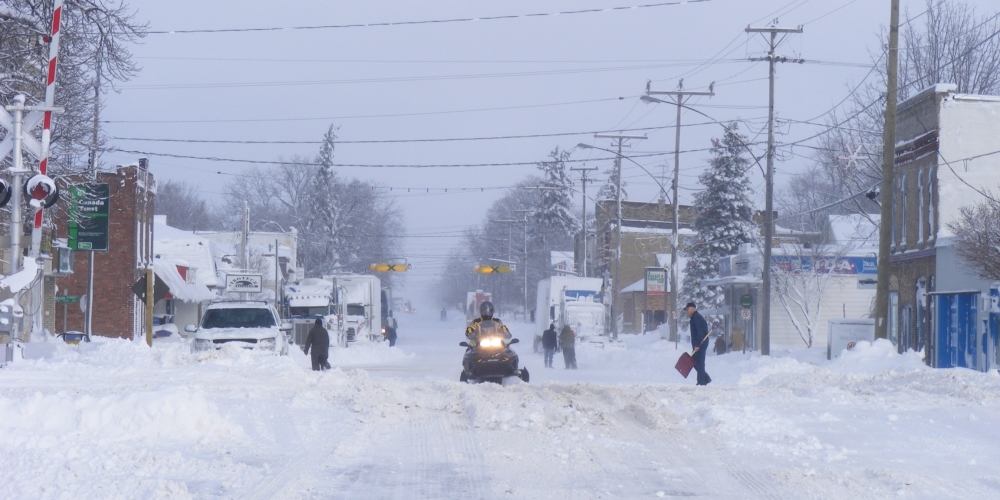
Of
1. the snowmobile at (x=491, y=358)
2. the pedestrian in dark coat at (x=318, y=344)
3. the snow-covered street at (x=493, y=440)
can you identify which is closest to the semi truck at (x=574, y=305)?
the pedestrian in dark coat at (x=318, y=344)

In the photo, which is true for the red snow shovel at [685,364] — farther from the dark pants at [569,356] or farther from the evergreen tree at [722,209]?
the evergreen tree at [722,209]

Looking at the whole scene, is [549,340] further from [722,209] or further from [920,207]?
[722,209]

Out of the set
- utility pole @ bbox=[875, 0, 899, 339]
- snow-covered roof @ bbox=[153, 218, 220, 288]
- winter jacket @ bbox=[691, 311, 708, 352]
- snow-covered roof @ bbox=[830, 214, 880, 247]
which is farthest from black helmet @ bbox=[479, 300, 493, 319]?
snow-covered roof @ bbox=[153, 218, 220, 288]

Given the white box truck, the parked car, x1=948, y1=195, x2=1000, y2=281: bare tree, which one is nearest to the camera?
x1=948, y1=195, x2=1000, y2=281: bare tree

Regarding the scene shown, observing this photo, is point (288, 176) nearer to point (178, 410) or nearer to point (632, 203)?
point (632, 203)

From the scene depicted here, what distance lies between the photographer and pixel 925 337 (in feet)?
108

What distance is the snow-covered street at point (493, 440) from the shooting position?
29.2 feet

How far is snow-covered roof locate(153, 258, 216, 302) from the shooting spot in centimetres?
4941

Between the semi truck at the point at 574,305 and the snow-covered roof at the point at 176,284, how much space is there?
55.7 feet

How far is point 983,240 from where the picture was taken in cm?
2402

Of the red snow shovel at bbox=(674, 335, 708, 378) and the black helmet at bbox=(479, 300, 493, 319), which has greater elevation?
the black helmet at bbox=(479, 300, 493, 319)

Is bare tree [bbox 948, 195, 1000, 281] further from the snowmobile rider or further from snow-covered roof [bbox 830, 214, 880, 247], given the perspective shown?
snow-covered roof [bbox 830, 214, 880, 247]

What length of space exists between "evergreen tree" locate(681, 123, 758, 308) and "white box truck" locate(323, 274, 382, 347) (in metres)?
17.5

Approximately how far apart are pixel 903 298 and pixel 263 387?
80.3 ft
